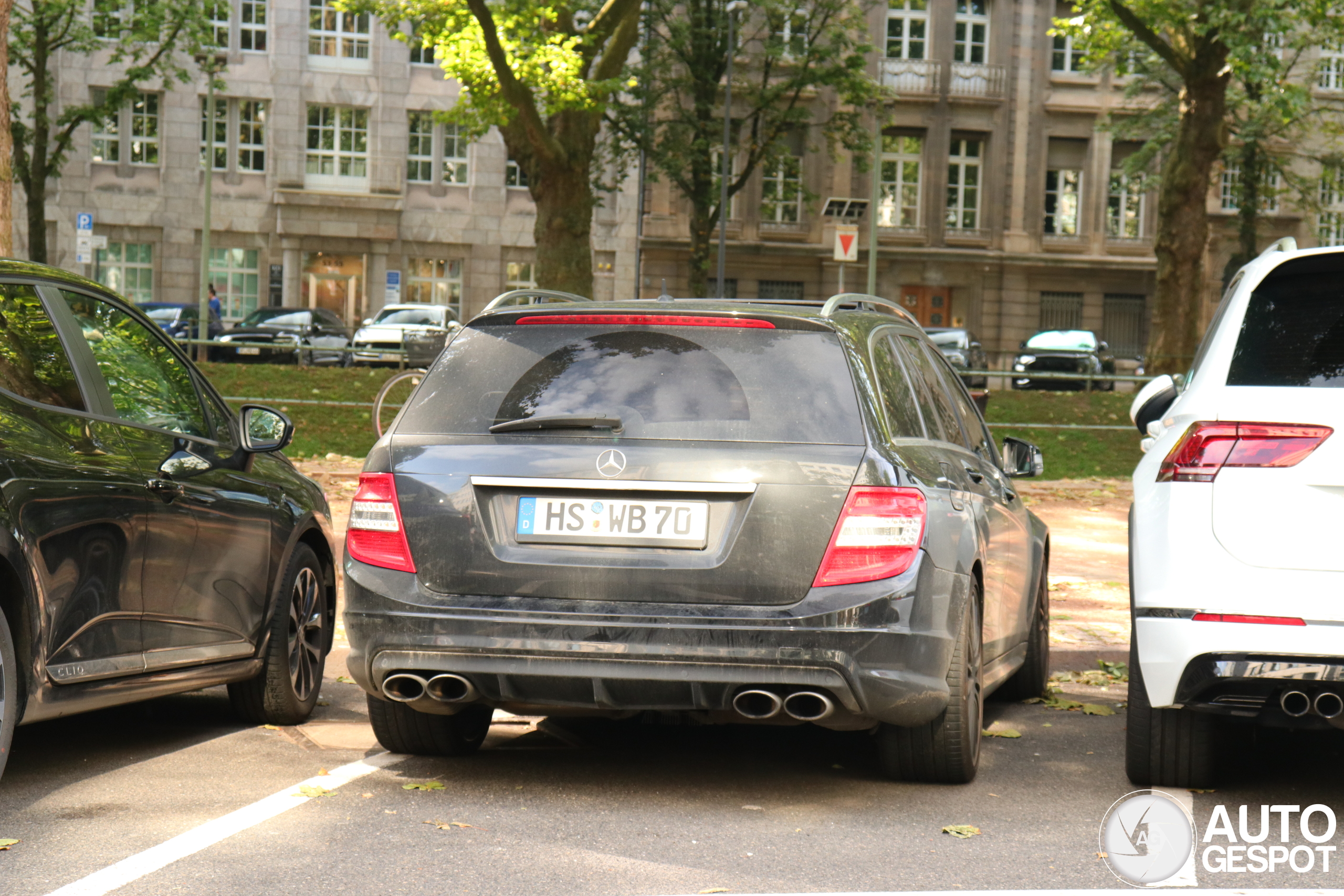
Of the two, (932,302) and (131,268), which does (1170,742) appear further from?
(932,302)

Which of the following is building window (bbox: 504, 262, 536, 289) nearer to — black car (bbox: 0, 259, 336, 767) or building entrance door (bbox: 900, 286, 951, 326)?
building entrance door (bbox: 900, 286, 951, 326)

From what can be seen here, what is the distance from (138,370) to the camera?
18.2 ft

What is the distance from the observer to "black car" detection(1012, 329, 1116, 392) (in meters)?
36.0

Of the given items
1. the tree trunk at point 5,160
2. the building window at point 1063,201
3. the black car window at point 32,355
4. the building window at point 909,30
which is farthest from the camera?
the building window at point 1063,201

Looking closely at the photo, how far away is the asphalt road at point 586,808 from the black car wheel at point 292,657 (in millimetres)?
102

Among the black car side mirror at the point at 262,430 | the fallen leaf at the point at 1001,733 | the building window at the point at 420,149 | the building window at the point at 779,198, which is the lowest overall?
the fallen leaf at the point at 1001,733

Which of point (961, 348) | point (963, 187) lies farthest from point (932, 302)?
point (961, 348)

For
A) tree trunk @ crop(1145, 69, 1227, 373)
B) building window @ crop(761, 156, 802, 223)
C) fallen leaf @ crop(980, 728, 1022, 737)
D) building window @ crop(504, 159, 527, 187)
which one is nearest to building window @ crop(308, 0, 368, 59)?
building window @ crop(504, 159, 527, 187)

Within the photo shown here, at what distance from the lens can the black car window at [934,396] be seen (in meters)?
5.88

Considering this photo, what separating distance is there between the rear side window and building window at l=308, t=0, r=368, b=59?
46.4 m

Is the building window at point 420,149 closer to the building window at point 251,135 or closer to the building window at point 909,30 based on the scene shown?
the building window at point 251,135

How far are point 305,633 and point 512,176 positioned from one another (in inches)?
1753

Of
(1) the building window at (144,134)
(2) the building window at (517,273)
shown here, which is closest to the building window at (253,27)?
(1) the building window at (144,134)

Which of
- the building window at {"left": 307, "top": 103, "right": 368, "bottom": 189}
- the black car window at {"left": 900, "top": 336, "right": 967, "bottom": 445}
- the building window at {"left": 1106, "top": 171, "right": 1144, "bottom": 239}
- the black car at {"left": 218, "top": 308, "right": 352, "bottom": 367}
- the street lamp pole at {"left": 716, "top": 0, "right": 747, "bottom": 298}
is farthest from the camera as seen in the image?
the building window at {"left": 1106, "top": 171, "right": 1144, "bottom": 239}
